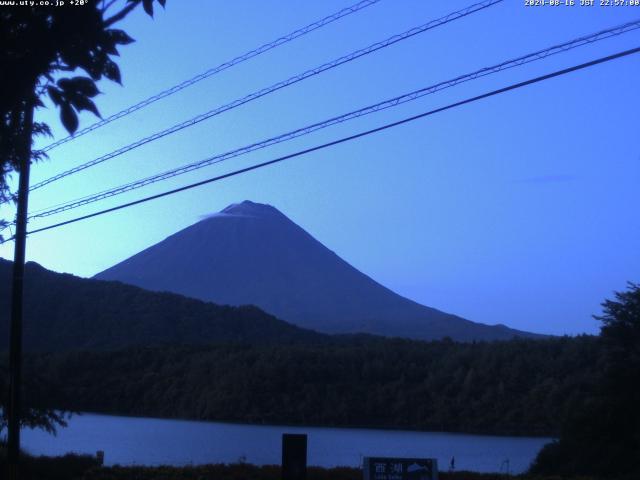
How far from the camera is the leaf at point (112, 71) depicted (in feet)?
18.0

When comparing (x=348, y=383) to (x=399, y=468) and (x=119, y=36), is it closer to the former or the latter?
(x=399, y=468)

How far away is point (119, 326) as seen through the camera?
63.2 m

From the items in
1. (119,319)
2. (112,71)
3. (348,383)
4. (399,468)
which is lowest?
(399,468)

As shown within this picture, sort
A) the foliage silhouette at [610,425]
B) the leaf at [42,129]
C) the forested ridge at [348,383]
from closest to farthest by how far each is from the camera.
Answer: the leaf at [42,129] → the foliage silhouette at [610,425] → the forested ridge at [348,383]

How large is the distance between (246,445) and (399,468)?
18.0m

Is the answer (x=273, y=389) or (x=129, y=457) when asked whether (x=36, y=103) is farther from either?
(x=273, y=389)

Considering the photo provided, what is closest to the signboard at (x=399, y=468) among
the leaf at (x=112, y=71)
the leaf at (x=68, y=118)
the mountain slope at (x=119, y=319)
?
the leaf at (x=112, y=71)

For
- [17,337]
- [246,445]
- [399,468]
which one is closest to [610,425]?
[246,445]

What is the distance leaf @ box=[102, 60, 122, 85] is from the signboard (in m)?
9.62

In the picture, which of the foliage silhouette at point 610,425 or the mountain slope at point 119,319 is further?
the mountain slope at point 119,319

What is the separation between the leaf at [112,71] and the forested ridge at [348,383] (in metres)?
35.5

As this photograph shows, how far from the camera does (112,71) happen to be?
550 cm

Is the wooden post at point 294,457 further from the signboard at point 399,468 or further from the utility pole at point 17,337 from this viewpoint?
the utility pole at point 17,337

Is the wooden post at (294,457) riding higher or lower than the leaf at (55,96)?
lower
